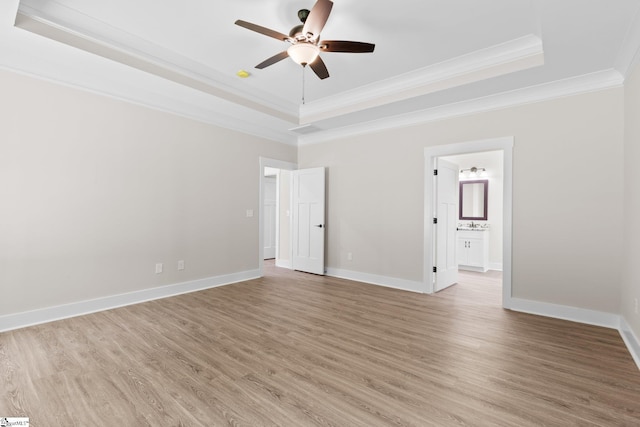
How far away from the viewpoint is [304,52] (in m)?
2.67

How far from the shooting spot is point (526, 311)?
3729 mm

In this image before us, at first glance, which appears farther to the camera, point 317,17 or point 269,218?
point 269,218

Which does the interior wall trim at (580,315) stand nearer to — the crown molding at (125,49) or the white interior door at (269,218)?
the crown molding at (125,49)

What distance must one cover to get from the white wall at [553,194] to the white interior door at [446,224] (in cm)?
27

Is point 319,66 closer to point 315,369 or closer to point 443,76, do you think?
point 443,76

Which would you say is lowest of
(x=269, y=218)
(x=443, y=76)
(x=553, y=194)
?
(x=269, y=218)

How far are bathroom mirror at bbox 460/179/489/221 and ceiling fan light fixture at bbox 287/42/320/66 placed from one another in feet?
18.3

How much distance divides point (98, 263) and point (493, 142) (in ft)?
17.1

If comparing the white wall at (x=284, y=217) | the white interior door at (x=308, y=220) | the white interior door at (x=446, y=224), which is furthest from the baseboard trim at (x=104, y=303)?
the white interior door at (x=446, y=224)

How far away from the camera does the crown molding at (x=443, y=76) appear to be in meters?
3.21

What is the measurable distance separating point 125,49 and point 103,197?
67.4 inches

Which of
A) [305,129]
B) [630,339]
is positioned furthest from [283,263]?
[630,339]

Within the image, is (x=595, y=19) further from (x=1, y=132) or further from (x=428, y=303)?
(x=1, y=132)

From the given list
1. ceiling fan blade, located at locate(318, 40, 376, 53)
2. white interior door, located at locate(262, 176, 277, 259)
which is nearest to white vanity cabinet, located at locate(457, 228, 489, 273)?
white interior door, located at locate(262, 176, 277, 259)
